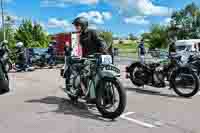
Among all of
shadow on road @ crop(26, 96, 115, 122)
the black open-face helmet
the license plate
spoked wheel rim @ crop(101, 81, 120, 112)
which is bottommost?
shadow on road @ crop(26, 96, 115, 122)

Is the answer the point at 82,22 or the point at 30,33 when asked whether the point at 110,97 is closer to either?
the point at 82,22

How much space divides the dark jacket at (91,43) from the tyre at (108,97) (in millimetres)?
724

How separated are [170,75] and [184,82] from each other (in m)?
0.43

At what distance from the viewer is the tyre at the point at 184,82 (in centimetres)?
762

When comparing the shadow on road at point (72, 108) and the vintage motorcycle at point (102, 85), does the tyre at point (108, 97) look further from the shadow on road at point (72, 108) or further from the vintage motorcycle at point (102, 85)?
the shadow on road at point (72, 108)

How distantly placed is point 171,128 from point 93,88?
5.50ft

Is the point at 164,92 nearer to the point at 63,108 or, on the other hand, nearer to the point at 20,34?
the point at 63,108

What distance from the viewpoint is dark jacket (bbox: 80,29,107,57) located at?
611cm

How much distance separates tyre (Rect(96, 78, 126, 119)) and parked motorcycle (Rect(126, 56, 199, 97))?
9.06 ft

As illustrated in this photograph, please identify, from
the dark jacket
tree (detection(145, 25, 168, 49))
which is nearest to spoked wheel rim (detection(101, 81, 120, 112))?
the dark jacket

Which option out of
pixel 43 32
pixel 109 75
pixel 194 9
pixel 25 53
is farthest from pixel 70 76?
pixel 194 9

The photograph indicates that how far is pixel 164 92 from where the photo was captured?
8.41 m

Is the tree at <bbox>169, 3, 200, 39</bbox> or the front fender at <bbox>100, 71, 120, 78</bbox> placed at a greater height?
the tree at <bbox>169, 3, 200, 39</bbox>

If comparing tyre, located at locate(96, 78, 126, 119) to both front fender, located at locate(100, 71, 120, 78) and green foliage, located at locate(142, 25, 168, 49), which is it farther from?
green foliage, located at locate(142, 25, 168, 49)
